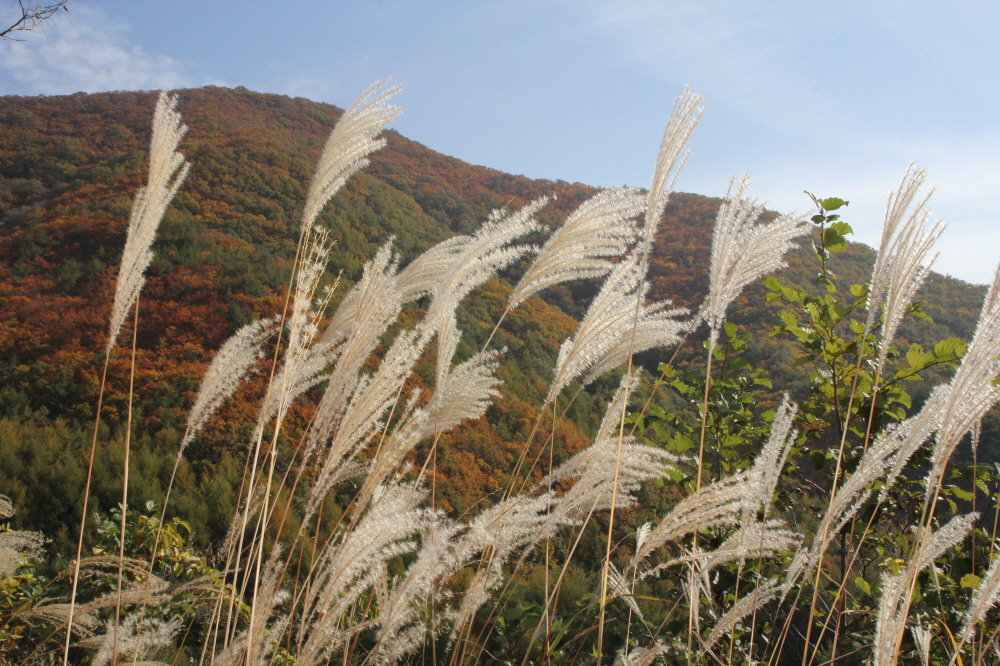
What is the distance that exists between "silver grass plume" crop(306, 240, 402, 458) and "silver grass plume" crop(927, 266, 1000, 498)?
4.17ft

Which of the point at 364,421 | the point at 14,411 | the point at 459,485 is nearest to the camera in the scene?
the point at 364,421

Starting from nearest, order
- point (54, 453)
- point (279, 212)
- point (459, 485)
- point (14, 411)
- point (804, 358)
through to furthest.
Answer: point (804, 358), point (54, 453), point (14, 411), point (459, 485), point (279, 212)

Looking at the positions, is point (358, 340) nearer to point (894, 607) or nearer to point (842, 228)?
point (894, 607)

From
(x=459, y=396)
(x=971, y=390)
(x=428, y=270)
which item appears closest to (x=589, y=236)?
(x=428, y=270)

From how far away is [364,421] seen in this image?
150 cm

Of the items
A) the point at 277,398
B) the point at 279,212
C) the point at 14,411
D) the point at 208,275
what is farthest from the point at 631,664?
the point at 279,212

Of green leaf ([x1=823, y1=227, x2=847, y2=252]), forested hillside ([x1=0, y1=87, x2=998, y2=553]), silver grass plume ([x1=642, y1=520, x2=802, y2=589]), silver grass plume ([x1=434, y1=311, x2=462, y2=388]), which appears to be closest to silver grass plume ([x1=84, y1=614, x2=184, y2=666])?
silver grass plume ([x1=434, y1=311, x2=462, y2=388])

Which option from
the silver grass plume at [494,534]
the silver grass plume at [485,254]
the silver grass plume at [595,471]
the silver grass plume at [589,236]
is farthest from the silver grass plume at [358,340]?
the silver grass plume at [595,471]

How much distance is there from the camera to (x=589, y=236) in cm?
147

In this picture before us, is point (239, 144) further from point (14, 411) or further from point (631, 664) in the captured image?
point (631, 664)

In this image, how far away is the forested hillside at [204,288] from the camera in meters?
4.98

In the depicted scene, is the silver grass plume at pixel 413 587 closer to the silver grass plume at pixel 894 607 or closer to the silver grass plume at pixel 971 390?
the silver grass plume at pixel 894 607

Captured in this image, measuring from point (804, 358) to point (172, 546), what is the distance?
2.73 m

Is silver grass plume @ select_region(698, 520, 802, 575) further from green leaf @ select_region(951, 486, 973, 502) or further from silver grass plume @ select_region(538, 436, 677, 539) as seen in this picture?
green leaf @ select_region(951, 486, 973, 502)
